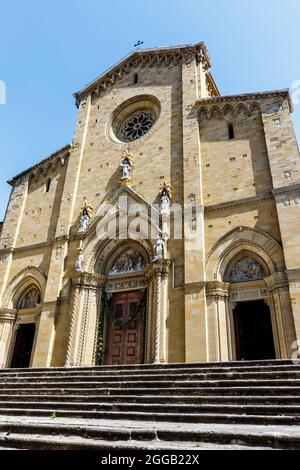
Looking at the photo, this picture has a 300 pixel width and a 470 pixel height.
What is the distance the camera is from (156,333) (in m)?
12.9

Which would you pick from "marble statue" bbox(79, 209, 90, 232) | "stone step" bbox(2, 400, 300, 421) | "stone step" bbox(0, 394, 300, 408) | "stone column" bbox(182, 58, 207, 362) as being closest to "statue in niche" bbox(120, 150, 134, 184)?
"marble statue" bbox(79, 209, 90, 232)

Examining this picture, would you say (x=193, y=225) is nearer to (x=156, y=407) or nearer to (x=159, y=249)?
(x=159, y=249)

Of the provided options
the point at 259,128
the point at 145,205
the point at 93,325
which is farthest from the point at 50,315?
the point at 259,128

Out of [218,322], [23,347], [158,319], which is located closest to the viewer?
[218,322]

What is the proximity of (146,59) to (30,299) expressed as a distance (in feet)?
48.4

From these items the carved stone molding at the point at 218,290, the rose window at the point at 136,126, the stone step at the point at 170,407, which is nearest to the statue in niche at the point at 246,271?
the carved stone molding at the point at 218,290

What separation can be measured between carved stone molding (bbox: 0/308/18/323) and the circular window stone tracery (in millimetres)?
10260

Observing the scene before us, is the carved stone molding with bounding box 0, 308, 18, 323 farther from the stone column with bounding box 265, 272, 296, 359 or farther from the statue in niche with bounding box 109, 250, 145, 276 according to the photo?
the stone column with bounding box 265, 272, 296, 359

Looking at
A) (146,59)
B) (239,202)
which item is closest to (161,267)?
(239,202)

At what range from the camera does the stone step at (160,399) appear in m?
6.40

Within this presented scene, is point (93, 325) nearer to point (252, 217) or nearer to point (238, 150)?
point (252, 217)

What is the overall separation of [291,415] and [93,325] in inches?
409

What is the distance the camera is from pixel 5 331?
16875 mm

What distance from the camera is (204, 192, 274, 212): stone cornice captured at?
13.4 metres
